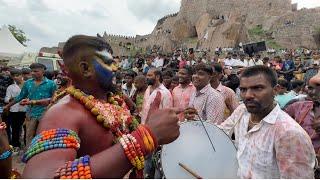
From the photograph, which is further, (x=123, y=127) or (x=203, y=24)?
(x=203, y=24)

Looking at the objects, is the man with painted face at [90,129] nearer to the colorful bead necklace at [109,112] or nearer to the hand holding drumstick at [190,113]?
the colorful bead necklace at [109,112]

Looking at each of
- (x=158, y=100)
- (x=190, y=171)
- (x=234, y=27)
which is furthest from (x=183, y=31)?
(x=190, y=171)

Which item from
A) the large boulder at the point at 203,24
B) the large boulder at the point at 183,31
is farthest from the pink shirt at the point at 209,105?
the large boulder at the point at 183,31

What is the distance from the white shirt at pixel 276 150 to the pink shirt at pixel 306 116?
3.11ft

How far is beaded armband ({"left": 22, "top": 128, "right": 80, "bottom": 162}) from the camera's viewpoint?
183cm

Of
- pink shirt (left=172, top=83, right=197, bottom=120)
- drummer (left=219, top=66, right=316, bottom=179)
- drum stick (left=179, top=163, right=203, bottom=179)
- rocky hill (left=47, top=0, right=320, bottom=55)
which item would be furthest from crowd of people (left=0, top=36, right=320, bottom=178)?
rocky hill (left=47, top=0, right=320, bottom=55)

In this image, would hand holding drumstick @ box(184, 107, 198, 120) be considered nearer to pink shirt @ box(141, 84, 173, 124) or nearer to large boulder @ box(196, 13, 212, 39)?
pink shirt @ box(141, 84, 173, 124)

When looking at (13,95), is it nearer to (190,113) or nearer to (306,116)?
(190,113)

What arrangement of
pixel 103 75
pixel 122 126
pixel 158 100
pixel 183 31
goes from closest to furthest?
1. pixel 103 75
2. pixel 122 126
3. pixel 158 100
4. pixel 183 31

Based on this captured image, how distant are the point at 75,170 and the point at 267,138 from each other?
171cm

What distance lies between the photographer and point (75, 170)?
1.73m

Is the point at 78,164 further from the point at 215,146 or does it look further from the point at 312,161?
the point at 215,146

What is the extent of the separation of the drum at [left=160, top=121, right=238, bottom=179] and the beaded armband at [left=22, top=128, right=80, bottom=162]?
2.32 metres

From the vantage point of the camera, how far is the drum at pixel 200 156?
4141 mm
